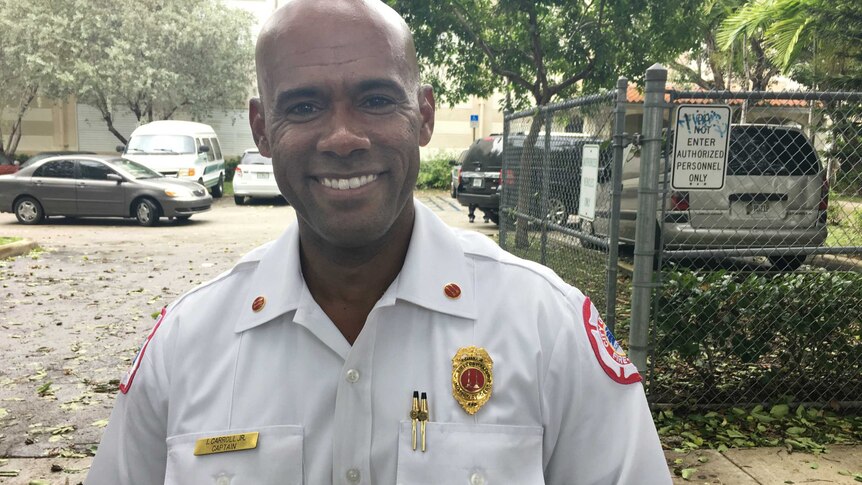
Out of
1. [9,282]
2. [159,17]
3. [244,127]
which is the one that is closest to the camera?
[9,282]

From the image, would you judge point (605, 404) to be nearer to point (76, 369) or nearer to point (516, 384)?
point (516, 384)

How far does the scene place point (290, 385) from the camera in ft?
5.00

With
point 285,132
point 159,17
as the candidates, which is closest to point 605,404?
point 285,132

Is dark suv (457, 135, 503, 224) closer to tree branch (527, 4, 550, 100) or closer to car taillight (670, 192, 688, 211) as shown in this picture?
tree branch (527, 4, 550, 100)

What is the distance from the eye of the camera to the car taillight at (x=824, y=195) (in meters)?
5.36

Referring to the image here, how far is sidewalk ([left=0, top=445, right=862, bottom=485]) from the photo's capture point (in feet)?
13.4

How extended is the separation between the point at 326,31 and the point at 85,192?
1553 centimetres

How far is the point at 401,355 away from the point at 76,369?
212 inches

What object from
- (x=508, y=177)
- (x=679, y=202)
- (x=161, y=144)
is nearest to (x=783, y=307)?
(x=679, y=202)

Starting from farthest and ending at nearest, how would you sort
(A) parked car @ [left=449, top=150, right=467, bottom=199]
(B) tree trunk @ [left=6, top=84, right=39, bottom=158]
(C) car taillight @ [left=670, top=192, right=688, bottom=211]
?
(B) tree trunk @ [left=6, top=84, right=39, bottom=158] < (A) parked car @ [left=449, top=150, right=467, bottom=199] < (C) car taillight @ [left=670, top=192, right=688, bottom=211]

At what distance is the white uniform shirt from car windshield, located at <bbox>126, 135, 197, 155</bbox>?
18905mm

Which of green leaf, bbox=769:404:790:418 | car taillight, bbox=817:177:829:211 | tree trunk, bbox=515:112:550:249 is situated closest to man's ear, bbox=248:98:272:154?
green leaf, bbox=769:404:790:418

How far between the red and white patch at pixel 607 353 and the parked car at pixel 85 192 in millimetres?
15122

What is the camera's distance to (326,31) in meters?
1.50
